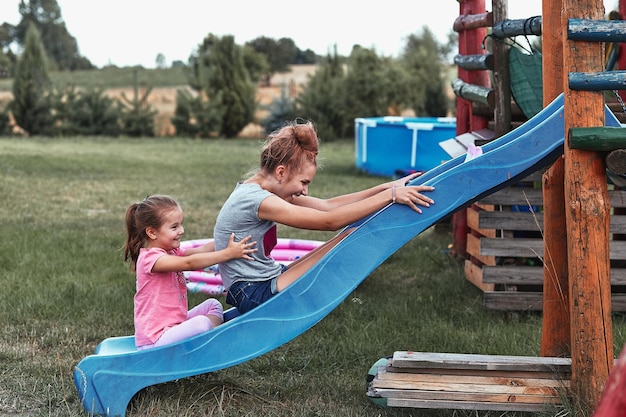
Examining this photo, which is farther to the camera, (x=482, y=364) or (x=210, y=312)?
(x=210, y=312)

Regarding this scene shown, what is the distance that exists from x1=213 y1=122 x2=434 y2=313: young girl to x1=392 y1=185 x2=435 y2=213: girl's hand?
0.36ft

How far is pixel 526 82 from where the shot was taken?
528 cm

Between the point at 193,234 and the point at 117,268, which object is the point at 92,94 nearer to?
the point at 193,234

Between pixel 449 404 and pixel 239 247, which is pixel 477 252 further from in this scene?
pixel 239 247

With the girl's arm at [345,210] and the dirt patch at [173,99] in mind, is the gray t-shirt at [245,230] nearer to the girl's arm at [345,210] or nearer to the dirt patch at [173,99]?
the girl's arm at [345,210]

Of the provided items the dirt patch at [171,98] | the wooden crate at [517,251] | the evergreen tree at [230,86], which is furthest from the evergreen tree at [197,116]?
the wooden crate at [517,251]

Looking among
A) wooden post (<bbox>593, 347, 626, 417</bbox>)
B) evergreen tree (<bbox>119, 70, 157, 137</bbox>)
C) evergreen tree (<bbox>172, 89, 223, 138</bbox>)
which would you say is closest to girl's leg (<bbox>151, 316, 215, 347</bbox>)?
wooden post (<bbox>593, 347, 626, 417</bbox>)

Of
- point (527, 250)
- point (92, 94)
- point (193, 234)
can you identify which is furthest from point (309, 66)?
point (527, 250)

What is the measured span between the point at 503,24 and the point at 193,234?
4.02 metres

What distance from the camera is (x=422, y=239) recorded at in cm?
804

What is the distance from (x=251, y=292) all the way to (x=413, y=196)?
81cm

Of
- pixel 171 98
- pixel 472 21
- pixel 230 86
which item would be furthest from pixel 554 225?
pixel 171 98

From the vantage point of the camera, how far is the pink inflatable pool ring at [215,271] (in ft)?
18.9

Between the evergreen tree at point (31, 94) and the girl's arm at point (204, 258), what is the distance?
21327 millimetres
